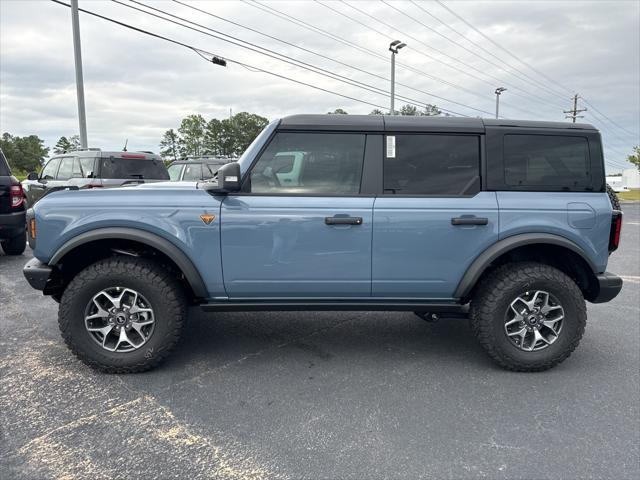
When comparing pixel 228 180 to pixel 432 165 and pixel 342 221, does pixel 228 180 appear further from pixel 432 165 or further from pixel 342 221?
pixel 432 165

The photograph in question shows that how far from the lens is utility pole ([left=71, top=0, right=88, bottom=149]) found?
48.9ft

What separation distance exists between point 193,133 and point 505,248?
7732 centimetres

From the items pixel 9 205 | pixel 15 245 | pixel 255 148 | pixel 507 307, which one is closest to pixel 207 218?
A: pixel 255 148

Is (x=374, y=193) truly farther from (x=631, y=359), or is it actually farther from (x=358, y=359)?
(x=631, y=359)

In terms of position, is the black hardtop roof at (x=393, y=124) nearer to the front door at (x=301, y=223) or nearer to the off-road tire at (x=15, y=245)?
the front door at (x=301, y=223)

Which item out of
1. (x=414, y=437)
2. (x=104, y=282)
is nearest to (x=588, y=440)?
(x=414, y=437)

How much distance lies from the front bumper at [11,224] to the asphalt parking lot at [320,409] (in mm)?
3242

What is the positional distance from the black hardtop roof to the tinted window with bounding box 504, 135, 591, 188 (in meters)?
0.15

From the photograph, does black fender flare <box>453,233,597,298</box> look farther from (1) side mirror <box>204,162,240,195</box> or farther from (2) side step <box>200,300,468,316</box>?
(1) side mirror <box>204,162,240,195</box>

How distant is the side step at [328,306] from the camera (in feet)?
11.2

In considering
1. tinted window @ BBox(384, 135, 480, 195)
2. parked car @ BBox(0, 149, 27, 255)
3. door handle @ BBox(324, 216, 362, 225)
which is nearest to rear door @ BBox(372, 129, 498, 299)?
tinted window @ BBox(384, 135, 480, 195)

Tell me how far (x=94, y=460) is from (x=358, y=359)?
199cm

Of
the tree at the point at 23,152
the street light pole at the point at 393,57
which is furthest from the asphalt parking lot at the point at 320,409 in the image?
the tree at the point at 23,152

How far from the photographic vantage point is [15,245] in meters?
7.61
